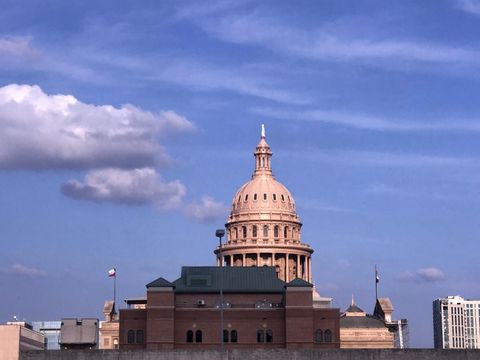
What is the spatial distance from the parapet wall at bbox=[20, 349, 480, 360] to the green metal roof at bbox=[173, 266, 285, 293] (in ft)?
158

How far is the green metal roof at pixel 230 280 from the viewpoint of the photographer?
560ft

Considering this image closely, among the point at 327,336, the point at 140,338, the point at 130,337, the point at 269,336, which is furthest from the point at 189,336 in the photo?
the point at 327,336

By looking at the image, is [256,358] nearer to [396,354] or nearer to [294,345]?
[396,354]

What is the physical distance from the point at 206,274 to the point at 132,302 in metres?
27.7

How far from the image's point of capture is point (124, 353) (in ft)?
392

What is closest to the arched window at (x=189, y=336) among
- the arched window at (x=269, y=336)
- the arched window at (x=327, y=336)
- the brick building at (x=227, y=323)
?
the brick building at (x=227, y=323)

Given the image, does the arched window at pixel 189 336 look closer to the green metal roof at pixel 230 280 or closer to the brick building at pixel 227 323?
the brick building at pixel 227 323

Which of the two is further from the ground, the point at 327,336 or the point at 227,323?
the point at 227,323

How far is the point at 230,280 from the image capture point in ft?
571

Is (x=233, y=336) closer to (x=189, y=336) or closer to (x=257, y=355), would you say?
(x=189, y=336)

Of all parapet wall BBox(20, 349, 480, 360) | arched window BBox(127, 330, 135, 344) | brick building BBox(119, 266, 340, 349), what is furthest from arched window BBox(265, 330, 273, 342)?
parapet wall BBox(20, 349, 480, 360)

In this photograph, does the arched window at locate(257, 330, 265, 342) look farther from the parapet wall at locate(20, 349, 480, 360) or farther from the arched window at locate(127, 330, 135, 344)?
the parapet wall at locate(20, 349, 480, 360)

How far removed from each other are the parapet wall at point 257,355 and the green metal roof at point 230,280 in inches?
1898

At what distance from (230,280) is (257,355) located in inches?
2111
